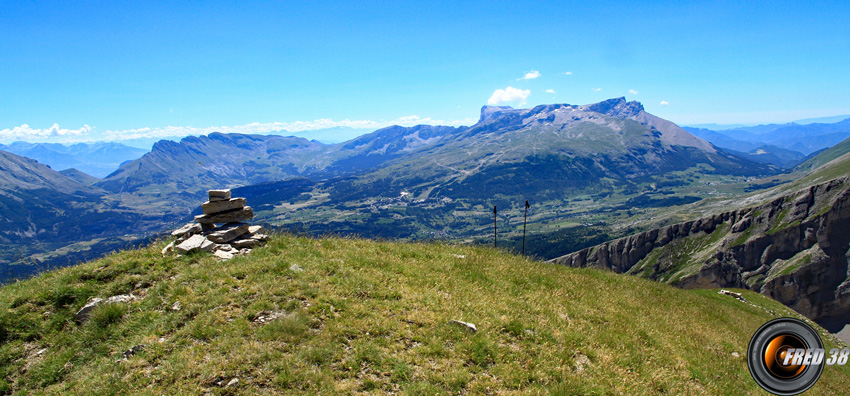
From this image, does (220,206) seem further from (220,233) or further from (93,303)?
(93,303)

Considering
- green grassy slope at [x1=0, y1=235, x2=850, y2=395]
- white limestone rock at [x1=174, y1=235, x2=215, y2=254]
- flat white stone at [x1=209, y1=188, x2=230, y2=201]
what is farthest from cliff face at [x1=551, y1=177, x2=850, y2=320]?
white limestone rock at [x1=174, y1=235, x2=215, y2=254]

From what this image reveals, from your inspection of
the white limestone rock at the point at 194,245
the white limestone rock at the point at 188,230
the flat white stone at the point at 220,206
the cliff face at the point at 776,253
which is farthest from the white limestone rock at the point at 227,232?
the cliff face at the point at 776,253

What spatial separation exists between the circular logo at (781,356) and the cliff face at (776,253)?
463 ft

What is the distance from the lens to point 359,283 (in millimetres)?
12180

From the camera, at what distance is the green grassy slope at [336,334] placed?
806 cm

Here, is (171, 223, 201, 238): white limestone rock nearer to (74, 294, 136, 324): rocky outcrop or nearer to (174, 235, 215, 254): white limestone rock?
(174, 235, 215, 254): white limestone rock

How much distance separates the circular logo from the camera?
34.0 ft

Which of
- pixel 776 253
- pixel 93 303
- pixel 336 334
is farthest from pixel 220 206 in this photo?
pixel 776 253

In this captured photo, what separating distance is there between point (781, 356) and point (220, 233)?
20578 millimetres

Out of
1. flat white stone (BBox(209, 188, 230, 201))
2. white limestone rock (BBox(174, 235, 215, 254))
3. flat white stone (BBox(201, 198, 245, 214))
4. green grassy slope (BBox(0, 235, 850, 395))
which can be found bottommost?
green grassy slope (BBox(0, 235, 850, 395))

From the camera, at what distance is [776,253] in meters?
134

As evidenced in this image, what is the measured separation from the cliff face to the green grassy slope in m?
143

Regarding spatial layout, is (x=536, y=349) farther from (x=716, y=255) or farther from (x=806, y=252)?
(x=806, y=252)

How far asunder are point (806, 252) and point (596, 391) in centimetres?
18509
